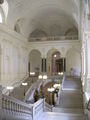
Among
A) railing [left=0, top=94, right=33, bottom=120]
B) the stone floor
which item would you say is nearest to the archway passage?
the stone floor

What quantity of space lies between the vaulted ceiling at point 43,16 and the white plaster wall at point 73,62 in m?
3.52

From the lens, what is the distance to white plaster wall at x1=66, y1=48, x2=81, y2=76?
97.8ft

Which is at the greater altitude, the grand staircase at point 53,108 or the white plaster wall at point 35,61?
the white plaster wall at point 35,61

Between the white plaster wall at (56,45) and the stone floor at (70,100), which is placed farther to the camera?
the white plaster wall at (56,45)

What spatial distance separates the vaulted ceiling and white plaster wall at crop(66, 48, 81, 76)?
352 cm

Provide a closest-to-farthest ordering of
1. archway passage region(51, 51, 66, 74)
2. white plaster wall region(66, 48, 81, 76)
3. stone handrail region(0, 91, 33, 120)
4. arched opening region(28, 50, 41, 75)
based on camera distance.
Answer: stone handrail region(0, 91, 33, 120) → white plaster wall region(66, 48, 81, 76) → arched opening region(28, 50, 41, 75) → archway passage region(51, 51, 66, 74)

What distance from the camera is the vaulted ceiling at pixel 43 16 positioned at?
21188 mm

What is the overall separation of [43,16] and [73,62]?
8536 millimetres

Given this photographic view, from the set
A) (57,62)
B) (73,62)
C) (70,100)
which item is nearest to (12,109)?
(70,100)

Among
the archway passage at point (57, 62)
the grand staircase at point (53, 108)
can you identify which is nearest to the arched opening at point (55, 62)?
the archway passage at point (57, 62)

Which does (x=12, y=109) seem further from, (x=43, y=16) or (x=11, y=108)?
(x=43, y=16)

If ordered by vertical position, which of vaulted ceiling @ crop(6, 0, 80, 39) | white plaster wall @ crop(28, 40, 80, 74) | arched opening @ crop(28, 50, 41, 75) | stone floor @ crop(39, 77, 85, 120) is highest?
vaulted ceiling @ crop(6, 0, 80, 39)

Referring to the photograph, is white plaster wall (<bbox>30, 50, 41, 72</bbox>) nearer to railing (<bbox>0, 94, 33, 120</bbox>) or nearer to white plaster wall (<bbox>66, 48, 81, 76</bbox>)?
white plaster wall (<bbox>66, 48, 81, 76</bbox>)

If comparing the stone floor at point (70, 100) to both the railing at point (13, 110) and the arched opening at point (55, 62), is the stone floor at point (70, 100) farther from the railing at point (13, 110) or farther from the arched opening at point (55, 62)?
the arched opening at point (55, 62)
